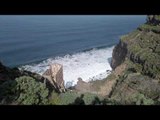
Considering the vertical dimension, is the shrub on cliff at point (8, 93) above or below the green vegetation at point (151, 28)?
above

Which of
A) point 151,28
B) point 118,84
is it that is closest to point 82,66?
point 151,28

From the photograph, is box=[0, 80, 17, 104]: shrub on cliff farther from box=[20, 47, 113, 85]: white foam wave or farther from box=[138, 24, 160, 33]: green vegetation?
box=[138, 24, 160, 33]: green vegetation

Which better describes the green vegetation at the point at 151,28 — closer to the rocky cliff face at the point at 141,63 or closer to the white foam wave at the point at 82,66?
the rocky cliff face at the point at 141,63

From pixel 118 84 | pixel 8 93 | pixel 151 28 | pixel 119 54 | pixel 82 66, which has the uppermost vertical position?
pixel 8 93

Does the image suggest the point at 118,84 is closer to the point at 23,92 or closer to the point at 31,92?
the point at 31,92

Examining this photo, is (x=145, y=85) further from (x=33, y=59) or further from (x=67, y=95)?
(x=33, y=59)

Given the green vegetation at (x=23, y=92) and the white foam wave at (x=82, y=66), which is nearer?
the green vegetation at (x=23, y=92)

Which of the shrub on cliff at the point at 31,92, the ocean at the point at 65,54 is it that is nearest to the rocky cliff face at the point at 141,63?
the shrub on cliff at the point at 31,92
